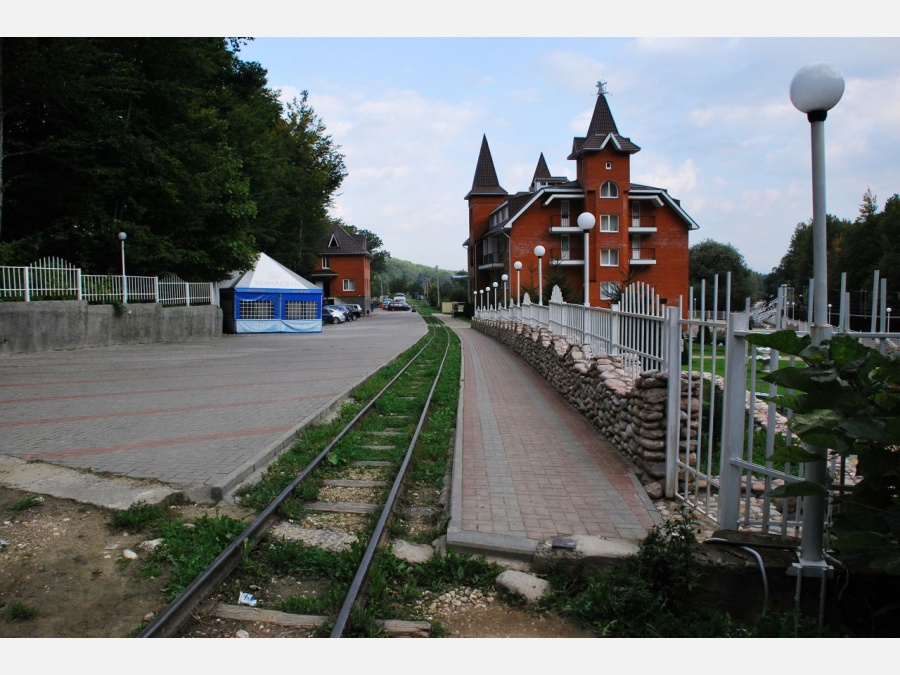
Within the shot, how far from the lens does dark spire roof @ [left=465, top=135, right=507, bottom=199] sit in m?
68.4

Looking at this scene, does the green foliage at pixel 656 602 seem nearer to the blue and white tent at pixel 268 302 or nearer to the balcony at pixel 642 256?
the blue and white tent at pixel 268 302

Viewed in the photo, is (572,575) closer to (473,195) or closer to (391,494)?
(391,494)

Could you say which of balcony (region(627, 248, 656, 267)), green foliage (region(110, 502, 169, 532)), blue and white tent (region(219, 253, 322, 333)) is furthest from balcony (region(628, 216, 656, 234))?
green foliage (region(110, 502, 169, 532))

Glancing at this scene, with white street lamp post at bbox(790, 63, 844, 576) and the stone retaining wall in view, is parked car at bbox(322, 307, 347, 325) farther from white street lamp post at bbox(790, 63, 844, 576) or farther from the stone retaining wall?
white street lamp post at bbox(790, 63, 844, 576)

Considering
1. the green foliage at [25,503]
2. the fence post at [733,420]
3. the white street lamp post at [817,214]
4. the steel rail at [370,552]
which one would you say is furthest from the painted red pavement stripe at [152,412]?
the white street lamp post at [817,214]

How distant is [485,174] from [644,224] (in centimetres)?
2108

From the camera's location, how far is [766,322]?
18.1ft

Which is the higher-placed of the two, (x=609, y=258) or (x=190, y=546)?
(x=609, y=258)

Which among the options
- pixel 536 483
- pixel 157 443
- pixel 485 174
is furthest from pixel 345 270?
pixel 536 483

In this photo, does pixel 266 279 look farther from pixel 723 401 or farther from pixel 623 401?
pixel 723 401

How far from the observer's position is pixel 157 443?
7.76 meters

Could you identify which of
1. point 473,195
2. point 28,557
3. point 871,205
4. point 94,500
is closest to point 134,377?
point 94,500

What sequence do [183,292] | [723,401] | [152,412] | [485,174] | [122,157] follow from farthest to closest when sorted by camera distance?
[485,174]
[183,292]
[122,157]
[152,412]
[723,401]

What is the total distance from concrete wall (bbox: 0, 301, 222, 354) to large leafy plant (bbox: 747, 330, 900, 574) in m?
19.6
